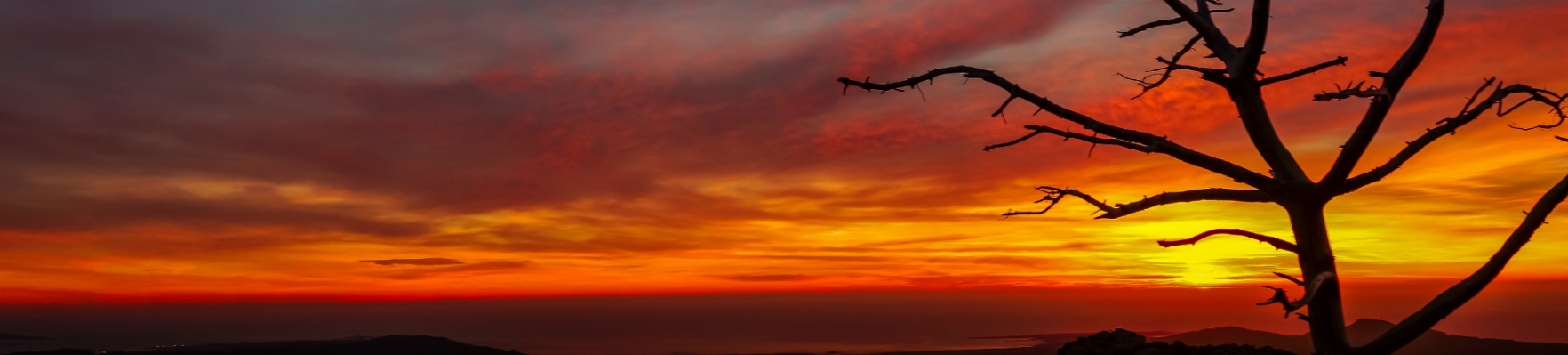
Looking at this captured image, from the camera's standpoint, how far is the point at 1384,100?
5551 mm

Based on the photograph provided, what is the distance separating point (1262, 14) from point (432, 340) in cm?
11512

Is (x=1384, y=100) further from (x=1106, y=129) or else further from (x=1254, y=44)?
(x=1106, y=129)

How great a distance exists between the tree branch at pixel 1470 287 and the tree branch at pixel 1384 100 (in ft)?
3.09

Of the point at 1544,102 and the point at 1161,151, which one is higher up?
the point at 1544,102

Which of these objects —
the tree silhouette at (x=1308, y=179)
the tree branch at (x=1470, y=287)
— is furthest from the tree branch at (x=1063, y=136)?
the tree branch at (x=1470, y=287)

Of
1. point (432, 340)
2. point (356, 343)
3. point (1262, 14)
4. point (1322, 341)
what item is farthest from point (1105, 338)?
point (356, 343)

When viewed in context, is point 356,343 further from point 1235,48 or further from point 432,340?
point 1235,48

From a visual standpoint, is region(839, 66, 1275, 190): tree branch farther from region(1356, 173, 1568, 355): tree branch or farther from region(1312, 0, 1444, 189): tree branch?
region(1356, 173, 1568, 355): tree branch

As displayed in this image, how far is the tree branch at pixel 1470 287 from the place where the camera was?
5.86 m

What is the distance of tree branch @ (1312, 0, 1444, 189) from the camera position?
18.4ft

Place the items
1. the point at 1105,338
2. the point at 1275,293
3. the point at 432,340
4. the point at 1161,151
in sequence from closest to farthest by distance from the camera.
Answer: the point at 1275,293, the point at 1161,151, the point at 1105,338, the point at 432,340

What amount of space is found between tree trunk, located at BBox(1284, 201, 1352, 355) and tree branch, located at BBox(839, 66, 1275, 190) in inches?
11.8

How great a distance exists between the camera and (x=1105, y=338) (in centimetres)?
696

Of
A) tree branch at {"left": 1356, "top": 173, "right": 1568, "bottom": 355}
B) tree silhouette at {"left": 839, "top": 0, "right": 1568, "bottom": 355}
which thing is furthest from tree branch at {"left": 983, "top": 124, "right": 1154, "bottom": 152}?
tree branch at {"left": 1356, "top": 173, "right": 1568, "bottom": 355}
